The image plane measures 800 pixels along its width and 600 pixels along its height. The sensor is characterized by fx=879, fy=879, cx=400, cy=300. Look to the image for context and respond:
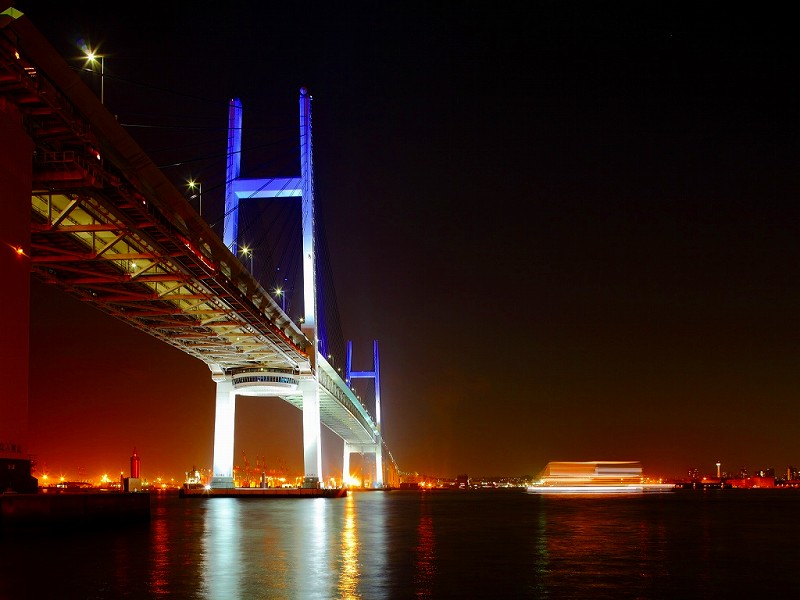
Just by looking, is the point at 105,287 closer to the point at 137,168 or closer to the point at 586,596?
the point at 137,168

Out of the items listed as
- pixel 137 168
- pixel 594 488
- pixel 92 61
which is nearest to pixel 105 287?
pixel 137 168

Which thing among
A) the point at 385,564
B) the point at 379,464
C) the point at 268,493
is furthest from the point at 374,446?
the point at 385,564

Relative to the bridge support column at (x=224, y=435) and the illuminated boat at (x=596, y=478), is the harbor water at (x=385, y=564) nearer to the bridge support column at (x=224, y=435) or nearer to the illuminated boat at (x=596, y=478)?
the bridge support column at (x=224, y=435)

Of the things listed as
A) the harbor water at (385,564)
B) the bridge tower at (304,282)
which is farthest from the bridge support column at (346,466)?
the harbor water at (385,564)

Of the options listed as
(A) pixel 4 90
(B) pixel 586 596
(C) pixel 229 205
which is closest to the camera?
(B) pixel 586 596

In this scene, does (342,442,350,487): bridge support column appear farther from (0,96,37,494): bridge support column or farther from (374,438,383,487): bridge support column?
(0,96,37,494): bridge support column

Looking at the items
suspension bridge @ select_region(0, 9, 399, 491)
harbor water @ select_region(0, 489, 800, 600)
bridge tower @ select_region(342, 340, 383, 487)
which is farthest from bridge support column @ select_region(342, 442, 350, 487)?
harbor water @ select_region(0, 489, 800, 600)
